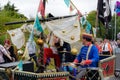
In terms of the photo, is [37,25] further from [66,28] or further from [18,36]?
[18,36]

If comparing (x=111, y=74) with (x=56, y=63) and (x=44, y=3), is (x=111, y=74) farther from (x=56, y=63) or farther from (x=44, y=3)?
(x=44, y=3)

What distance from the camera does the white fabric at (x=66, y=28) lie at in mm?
9516

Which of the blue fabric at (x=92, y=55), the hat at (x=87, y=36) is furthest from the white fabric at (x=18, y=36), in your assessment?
the hat at (x=87, y=36)

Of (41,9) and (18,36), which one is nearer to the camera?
(41,9)

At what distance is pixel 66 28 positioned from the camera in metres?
9.73

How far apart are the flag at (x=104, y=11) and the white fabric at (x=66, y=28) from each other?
561 centimetres

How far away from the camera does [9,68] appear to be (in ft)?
26.7

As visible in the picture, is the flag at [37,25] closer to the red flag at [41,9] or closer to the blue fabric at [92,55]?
the red flag at [41,9]

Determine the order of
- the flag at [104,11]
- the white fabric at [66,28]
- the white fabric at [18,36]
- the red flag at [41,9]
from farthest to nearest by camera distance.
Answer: the flag at [104,11], the white fabric at [18,36], the red flag at [41,9], the white fabric at [66,28]

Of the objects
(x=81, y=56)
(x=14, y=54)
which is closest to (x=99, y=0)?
(x=14, y=54)

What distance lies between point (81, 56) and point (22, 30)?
6.53 ft

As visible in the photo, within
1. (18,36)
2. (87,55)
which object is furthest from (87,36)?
(18,36)

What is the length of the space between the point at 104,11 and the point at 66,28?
6.64m

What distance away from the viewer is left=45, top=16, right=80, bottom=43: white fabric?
31.2 feet
